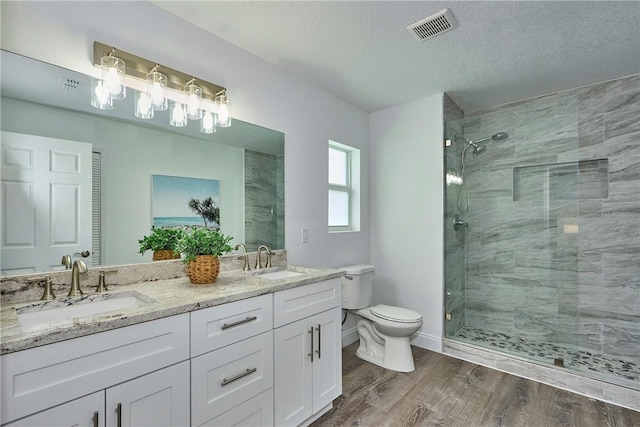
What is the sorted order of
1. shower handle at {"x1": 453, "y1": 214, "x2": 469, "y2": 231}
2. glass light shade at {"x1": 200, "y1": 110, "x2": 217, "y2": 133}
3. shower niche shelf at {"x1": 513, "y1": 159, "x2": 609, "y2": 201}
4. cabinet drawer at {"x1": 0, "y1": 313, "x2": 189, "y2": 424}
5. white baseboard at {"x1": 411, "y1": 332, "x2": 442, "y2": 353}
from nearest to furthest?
1. cabinet drawer at {"x1": 0, "y1": 313, "x2": 189, "y2": 424}
2. glass light shade at {"x1": 200, "y1": 110, "x2": 217, "y2": 133}
3. shower niche shelf at {"x1": 513, "y1": 159, "x2": 609, "y2": 201}
4. white baseboard at {"x1": 411, "y1": 332, "x2": 442, "y2": 353}
5. shower handle at {"x1": 453, "y1": 214, "x2": 469, "y2": 231}

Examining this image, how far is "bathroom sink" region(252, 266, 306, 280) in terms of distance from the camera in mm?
1994

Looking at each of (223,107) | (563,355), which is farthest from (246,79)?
(563,355)

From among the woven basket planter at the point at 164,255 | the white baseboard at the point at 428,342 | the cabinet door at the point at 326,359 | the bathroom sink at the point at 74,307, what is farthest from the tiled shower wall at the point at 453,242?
the bathroom sink at the point at 74,307

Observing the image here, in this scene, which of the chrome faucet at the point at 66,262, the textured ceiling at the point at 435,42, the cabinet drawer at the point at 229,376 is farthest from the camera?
the textured ceiling at the point at 435,42

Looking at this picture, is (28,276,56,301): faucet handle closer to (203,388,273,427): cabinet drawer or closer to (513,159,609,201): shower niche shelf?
(203,388,273,427): cabinet drawer

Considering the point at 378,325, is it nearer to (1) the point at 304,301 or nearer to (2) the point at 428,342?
(2) the point at 428,342

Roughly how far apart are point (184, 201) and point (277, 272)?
2.51 ft

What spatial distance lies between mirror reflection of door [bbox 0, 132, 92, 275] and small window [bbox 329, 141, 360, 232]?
6.61ft

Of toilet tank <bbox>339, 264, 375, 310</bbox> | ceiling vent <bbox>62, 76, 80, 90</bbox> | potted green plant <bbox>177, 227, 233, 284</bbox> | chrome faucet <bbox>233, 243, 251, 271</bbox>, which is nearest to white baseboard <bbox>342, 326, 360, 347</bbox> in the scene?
toilet tank <bbox>339, 264, 375, 310</bbox>

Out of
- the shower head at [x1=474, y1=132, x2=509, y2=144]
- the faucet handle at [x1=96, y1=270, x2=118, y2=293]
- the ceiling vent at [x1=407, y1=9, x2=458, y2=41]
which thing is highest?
the ceiling vent at [x1=407, y1=9, x2=458, y2=41]

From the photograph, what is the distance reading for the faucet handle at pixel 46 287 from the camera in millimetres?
1262

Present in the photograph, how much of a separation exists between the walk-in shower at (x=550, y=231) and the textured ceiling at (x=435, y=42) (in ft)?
1.19

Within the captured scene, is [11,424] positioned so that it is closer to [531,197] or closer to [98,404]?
[98,404]

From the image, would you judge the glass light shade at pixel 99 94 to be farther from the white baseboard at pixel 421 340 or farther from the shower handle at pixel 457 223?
the shower handle at pixel 457 223
